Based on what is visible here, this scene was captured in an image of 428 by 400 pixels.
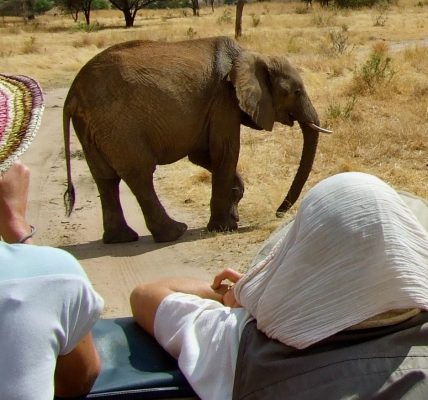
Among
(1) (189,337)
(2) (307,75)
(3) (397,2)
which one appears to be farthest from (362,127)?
(3) (397,2)

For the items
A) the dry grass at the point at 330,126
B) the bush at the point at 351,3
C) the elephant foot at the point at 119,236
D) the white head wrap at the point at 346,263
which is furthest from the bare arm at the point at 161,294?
the bush at the point at 351,3

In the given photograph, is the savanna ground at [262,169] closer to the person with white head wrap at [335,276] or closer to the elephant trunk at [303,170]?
the elephant trunk at [303,170]

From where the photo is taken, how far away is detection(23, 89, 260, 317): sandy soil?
622cm

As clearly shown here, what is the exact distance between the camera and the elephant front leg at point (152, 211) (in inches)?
284

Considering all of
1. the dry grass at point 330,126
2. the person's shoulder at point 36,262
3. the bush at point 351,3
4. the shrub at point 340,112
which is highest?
the person's shoulder at point 36,262

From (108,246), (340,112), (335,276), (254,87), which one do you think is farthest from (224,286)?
(340,112)

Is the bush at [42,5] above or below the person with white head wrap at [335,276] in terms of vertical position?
below

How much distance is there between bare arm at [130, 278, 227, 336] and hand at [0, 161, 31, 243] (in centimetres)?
56

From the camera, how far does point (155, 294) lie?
280cm

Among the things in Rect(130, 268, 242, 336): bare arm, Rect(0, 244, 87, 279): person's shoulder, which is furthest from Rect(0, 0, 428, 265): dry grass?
Rect(0, 244, 87, 279): person's shoulder

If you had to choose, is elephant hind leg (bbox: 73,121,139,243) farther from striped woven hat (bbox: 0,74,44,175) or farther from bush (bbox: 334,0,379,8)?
bush (bbox: 334,0,379,8)

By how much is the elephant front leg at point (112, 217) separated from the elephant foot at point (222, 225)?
→ 29.4 inches

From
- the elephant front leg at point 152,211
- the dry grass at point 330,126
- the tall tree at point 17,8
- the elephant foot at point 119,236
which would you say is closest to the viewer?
the elephant front leg at point 152,211

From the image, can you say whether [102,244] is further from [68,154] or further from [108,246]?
[68,154]
